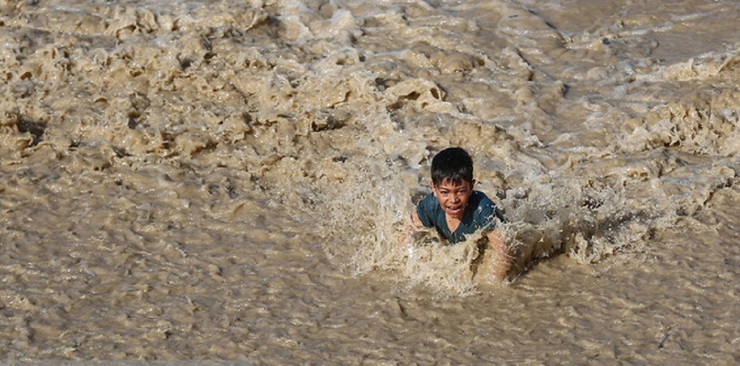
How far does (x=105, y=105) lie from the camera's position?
8.05 m

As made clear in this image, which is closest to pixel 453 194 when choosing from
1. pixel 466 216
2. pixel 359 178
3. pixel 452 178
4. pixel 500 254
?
pixel 452 178

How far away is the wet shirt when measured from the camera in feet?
18.6

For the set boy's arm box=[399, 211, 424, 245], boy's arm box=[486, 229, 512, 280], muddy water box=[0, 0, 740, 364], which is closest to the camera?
muddy water box=[0, 0, 740, 364]

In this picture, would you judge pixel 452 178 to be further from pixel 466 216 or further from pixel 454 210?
pixel 466 216

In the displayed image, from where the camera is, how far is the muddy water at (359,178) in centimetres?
529

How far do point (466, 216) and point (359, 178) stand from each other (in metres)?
1.46

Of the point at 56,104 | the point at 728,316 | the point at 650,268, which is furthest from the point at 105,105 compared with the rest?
the point at 728,316

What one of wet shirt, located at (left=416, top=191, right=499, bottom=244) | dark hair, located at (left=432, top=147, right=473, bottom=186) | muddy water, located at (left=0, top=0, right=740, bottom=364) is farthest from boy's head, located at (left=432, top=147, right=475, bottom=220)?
muddy water, located at (left=0, top=0, right=740, bottom=364)

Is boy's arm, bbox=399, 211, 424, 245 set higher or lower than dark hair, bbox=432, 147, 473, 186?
lower

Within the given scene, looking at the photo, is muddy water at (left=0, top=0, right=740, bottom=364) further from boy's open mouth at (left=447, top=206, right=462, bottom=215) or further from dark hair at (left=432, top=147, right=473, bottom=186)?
dark hair at (left=432, top=147, right=473, bottom=186)

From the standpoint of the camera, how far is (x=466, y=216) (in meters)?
5.69

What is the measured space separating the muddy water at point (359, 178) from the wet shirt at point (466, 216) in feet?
0.27

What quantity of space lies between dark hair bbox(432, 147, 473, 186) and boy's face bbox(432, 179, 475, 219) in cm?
2

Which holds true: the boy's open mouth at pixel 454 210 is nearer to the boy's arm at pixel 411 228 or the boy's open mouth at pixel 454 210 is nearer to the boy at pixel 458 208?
the boy at pixel 458 208
